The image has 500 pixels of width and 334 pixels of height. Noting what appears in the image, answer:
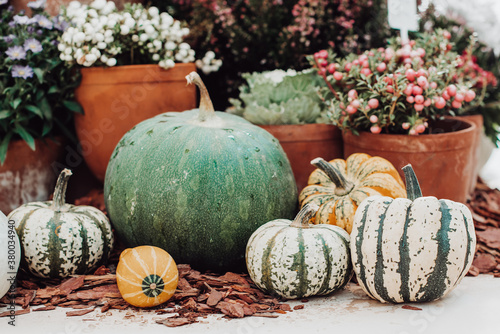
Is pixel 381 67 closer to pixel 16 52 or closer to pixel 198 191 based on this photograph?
pixel 198 191

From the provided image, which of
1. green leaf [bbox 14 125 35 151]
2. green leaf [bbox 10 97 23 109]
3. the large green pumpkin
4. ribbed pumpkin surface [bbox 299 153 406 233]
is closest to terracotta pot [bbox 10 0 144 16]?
green leaf [bbox 10 97 23 109]

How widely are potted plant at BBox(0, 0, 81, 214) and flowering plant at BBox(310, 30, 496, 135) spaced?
1.75 m

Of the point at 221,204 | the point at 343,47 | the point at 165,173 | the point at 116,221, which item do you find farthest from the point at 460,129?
the point at 116,221

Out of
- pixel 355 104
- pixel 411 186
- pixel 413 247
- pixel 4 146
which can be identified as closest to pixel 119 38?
pixel 4 146

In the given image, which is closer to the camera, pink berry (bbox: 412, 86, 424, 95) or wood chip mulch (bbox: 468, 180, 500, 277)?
wood chip mulch (bbox: 468, 180, 500, 277)

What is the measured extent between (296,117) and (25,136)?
5.71ft

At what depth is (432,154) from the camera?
9.66 ft

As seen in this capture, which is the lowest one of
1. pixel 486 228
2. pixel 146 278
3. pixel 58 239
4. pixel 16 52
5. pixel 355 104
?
pixel 486 228

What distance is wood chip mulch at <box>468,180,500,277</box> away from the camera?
105 inches

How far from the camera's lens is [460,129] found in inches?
129

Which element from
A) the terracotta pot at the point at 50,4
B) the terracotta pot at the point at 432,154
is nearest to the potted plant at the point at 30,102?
the terracotta pot at the point at 50,4

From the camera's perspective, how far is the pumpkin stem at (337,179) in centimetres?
257

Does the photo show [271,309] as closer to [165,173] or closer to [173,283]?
[173,283]

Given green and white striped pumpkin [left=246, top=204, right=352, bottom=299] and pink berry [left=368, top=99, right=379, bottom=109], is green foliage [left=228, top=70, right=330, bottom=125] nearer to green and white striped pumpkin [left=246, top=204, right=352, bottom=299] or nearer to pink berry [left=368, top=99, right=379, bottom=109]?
pink berry [left=368, top=99, right=379, bottom=109]
